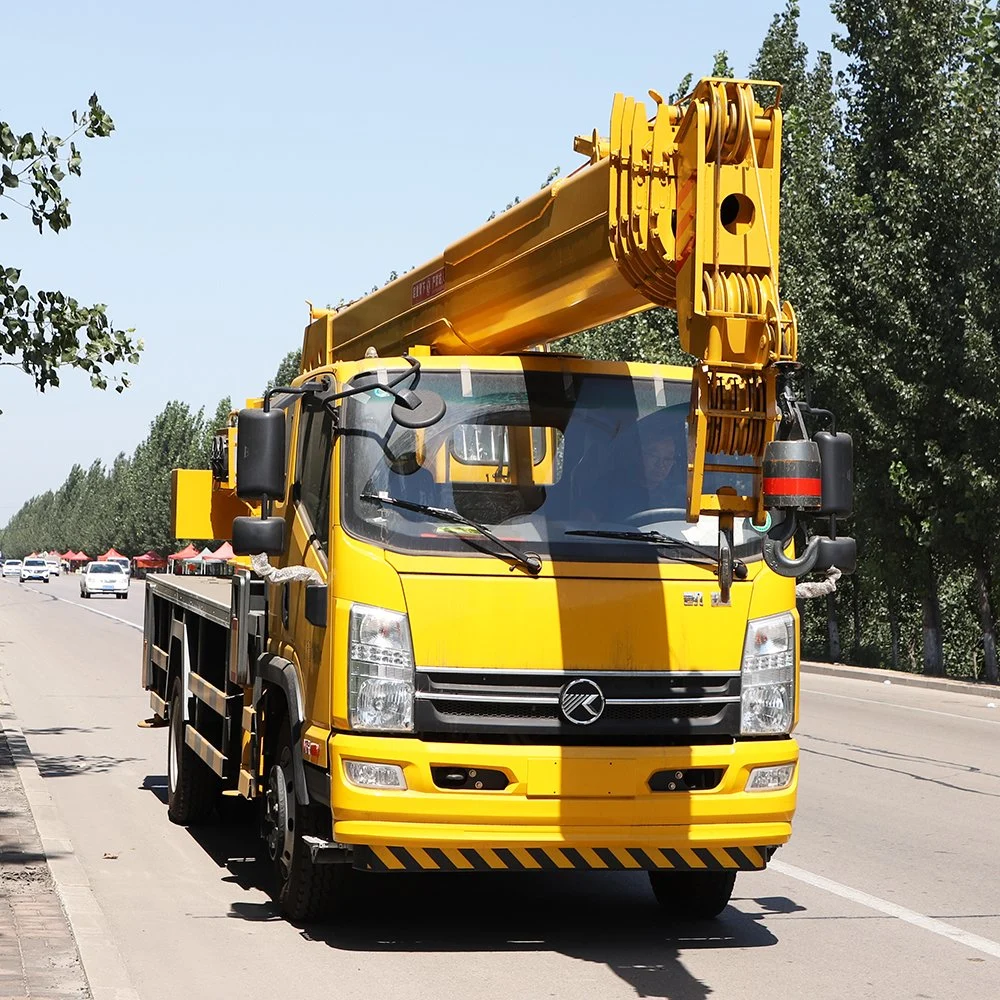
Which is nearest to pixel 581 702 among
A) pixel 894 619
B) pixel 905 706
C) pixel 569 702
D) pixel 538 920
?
pixel 569 702

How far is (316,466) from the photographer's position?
771 cm

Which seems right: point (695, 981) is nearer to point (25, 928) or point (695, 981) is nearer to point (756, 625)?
point (756, 625)

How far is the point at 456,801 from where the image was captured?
6.89m

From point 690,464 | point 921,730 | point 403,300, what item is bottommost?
point 921,730

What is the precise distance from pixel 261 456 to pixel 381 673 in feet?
3.77

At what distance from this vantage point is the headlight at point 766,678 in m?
7.24

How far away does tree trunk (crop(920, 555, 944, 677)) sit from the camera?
29.6 m

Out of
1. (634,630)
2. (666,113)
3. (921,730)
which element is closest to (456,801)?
(634,630)

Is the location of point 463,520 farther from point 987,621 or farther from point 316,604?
point 987,621

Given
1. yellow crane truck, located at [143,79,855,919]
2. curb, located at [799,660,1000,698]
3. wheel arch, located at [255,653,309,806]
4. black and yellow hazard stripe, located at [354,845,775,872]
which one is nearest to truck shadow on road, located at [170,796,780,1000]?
yellow crane truck, located at [143,79,855,919]

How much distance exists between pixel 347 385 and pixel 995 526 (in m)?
20.8

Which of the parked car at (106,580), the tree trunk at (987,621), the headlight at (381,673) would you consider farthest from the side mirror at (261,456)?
the parked car at (106,580)

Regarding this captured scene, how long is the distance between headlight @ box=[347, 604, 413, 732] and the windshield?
1.16ft

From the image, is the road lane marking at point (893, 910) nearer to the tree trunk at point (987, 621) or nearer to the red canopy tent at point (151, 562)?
the tree trunk at point (987, 621)
